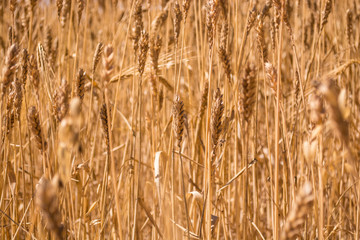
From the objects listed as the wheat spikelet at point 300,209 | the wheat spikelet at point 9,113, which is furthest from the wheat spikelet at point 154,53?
the wheat spikelet at point 300,209

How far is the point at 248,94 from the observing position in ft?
2.13

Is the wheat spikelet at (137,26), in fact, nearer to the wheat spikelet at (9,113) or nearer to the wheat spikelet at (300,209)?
the wheat spikelet at (9,113)

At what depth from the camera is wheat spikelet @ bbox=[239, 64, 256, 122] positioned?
0.64 m

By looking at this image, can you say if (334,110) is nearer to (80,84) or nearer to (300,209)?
(300,209)

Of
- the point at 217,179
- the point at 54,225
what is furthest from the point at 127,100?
the point at 54,225

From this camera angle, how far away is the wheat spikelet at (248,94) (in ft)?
2.11

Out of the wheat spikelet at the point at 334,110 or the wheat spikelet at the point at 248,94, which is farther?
the wheat spikelet at the point at 248,94

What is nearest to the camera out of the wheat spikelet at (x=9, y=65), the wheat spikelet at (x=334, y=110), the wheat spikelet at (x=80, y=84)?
the wheat spikelet at (x=334, y=110)

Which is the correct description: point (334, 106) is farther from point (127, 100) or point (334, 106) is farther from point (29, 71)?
point (127, 100)

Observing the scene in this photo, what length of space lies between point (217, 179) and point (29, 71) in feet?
1.98

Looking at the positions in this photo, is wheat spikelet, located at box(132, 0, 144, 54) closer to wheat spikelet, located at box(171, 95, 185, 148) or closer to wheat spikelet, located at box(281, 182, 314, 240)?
wheat spikelet, located at box(171, 95, 185, 148)

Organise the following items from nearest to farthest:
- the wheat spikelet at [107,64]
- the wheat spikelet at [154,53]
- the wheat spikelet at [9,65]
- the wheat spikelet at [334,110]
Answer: the wheat spikelet at [334,110], the wheat spikelet at [107,64], the wheat spikelet at [9,65], the wheat spikelet at [154,53]

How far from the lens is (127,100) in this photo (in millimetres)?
1781

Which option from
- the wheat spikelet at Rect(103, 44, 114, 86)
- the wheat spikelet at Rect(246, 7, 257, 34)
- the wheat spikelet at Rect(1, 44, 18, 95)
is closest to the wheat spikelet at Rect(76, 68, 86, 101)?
the wheat spikelet at Rect(1, 44, 18, 95)
